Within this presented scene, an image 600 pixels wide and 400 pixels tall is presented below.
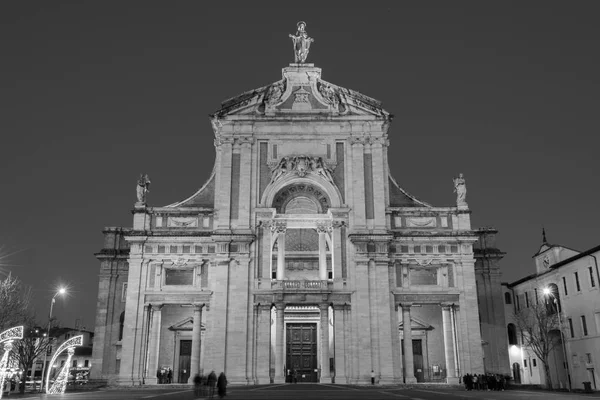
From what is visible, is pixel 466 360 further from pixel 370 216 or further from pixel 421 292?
pixel 370 216

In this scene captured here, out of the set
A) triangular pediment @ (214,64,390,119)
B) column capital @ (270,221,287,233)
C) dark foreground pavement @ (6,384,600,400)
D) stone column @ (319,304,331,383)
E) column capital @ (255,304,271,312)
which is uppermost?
triangular pediment @ (214,64,390,119)

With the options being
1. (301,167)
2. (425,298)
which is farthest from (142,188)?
(425,298)

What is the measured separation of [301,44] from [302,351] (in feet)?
85.3

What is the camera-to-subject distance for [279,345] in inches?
1734

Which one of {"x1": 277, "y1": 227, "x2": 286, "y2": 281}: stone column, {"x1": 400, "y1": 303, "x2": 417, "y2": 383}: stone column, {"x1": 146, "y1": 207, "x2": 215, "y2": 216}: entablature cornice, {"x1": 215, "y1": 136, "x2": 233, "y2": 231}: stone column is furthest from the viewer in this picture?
{"x1": 146, "y1": 207, "x2": 215, "y2": 216}: entablature cornice

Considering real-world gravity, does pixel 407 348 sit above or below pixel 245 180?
below

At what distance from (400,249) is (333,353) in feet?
31.1

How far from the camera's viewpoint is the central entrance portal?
47.2 m

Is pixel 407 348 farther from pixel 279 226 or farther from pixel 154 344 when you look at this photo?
pixel 154 344

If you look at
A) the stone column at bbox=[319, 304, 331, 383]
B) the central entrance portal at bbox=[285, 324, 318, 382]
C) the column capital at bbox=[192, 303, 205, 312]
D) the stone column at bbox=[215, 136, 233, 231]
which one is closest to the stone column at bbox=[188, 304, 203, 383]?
the column capital at bbox=[192, 303, 205, 312]

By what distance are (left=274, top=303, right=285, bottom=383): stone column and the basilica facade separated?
A: 104 millimetres

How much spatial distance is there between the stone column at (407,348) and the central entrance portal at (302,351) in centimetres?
705

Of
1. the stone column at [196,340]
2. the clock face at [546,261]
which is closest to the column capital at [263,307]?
the stone column at [196,340]

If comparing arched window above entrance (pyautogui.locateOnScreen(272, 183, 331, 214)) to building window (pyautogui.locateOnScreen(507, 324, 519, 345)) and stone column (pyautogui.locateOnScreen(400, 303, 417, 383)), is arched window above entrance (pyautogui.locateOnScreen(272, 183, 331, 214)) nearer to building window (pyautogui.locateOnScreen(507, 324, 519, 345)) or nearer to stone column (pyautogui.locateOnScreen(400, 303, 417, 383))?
stone column (pyautogui.locateOnScreen(400, 303, 417, 383))
